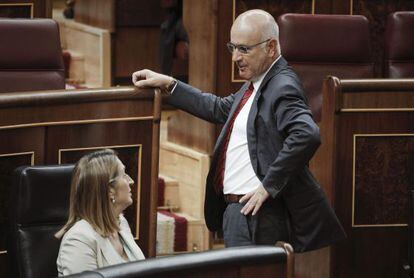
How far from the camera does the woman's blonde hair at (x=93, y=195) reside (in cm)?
247

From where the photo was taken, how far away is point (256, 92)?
9.53 feet

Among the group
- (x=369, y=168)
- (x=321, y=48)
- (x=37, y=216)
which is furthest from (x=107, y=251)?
(x=321, y=48)

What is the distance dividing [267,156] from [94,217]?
59 centimetres

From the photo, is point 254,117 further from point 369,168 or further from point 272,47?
point 369,168

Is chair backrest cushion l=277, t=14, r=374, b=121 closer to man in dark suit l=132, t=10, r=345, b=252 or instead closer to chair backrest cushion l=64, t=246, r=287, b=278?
man in dark suit l=132, t=10, r=345, b=252

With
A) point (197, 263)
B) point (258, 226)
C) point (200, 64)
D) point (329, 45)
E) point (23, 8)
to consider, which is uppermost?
point (23, 8)

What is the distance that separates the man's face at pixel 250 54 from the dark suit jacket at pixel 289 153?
1.5 inches

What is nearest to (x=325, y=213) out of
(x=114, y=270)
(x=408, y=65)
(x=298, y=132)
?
(x=298, y=132)

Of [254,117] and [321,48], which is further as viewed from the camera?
[321,48]

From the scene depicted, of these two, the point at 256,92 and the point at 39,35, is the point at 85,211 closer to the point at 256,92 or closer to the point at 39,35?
the point at 256,92

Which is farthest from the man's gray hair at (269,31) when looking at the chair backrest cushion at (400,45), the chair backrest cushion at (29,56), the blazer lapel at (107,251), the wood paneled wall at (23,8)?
the wood paneled wall at (23,8)

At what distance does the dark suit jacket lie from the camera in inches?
110

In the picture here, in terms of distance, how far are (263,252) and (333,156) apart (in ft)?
4.81

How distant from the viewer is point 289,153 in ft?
9.11
